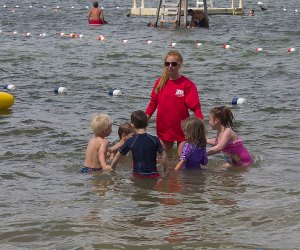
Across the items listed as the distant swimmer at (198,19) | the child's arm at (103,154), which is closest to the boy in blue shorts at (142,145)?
the child's arm at (103,154)

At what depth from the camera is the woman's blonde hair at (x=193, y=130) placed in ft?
30.8

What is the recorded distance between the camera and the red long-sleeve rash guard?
981 cm

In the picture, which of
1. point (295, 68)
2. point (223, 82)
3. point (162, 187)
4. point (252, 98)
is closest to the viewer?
point (162, 187)

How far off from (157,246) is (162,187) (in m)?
2.22

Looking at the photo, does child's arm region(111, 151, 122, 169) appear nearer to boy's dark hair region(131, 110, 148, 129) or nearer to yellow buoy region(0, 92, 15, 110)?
boy's dark hair region(131, 110, 148, 129)

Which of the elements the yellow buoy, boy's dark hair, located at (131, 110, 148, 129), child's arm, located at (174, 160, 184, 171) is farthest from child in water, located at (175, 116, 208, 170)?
the yellow buoy

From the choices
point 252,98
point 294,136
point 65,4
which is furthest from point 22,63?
point 65,4

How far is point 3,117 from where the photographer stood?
45.1 feet

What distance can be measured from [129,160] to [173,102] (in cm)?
114

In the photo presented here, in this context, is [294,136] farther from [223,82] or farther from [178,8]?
[178,8]

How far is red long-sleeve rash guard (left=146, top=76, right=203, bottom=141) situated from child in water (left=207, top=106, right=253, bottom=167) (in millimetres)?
223

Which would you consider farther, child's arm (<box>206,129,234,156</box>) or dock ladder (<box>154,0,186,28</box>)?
dock ladder (<box>154,0,186,28</box>)

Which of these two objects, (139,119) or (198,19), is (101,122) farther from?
(198,19)

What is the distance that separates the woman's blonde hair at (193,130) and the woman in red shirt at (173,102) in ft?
1.05
